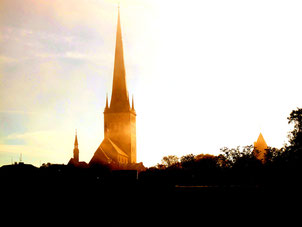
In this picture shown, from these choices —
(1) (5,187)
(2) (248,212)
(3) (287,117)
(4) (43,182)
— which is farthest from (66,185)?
(3) (287,117)

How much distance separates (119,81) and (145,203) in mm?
91602

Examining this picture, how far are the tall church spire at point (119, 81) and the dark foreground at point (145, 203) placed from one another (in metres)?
85.9

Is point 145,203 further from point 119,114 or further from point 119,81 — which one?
point 119,81

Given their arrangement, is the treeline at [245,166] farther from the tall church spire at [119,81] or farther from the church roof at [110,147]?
the tall church spire at [119,81]

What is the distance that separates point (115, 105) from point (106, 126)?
6.35m

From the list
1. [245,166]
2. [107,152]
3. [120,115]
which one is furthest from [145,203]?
[120,115]

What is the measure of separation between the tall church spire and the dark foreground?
282ft

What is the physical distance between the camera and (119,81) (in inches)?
4240

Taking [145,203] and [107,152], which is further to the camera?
[107,152]

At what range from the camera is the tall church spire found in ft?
351

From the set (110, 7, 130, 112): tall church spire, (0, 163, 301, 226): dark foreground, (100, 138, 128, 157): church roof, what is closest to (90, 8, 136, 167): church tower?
(110, 7, 130, 112): tall church spire

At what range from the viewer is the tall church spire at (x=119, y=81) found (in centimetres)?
10688

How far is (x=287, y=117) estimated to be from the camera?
48.8 meters

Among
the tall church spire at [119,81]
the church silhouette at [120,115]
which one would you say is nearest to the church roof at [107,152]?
the church silhouette at [120,115]
